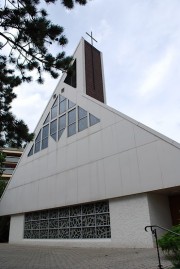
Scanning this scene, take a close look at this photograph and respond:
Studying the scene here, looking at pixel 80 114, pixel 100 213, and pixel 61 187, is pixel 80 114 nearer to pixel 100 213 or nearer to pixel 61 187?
pixel 61 187

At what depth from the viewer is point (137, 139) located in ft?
37.7

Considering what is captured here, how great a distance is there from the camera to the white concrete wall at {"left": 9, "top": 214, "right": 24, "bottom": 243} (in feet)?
58.7

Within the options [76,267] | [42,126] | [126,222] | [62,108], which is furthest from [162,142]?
[42,126]

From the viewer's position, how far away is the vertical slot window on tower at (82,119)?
49.1ft

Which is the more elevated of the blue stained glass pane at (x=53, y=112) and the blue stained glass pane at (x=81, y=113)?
the blue stained glass pane at (x=53, y=112)

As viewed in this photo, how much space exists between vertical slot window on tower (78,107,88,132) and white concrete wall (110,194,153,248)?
491cm

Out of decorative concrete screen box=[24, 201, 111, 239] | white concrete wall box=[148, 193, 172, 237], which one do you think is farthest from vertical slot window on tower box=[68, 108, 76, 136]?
white concrete wall box=[148, 193, 172, 237]

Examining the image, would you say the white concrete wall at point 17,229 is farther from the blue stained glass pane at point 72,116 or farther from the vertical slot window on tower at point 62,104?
the vertical slot window on tower at point 62,104

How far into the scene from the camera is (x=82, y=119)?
50.3 ft

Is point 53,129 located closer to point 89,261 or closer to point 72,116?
point 72,116

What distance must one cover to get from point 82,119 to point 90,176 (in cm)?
379

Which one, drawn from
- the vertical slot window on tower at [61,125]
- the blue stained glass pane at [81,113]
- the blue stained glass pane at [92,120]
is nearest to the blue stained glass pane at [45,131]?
the vertical slot window on tower at [61,125]

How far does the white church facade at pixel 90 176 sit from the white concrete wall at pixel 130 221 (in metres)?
0.04

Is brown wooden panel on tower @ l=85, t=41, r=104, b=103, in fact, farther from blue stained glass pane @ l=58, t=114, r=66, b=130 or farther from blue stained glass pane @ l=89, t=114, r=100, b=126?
blue stained glass pane @ l=89, t=114, r=100, b=126
